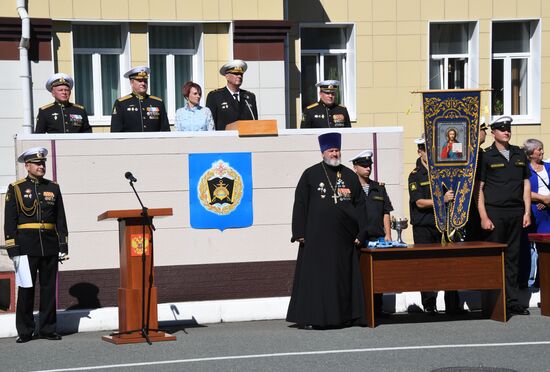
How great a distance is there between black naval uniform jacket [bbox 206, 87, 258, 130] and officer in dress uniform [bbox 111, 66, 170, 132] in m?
0.74

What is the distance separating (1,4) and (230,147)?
18.6ft

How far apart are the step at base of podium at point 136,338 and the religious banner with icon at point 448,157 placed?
11.8ft

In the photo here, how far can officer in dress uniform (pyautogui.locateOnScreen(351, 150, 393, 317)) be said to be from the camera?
1437 cm

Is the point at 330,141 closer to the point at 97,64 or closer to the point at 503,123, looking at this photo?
the point at 503,123

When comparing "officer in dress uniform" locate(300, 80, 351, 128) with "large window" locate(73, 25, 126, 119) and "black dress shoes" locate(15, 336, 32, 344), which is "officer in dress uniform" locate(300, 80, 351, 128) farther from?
"large window" locate(73, 25, 126, 119)

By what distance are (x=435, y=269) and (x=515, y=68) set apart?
32.6 ft

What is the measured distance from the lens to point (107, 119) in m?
20.2

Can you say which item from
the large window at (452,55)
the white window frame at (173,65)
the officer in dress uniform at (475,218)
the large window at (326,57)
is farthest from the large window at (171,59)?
the officer in dress uniform at (475,218)

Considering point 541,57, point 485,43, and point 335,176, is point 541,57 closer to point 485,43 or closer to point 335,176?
point 485,43

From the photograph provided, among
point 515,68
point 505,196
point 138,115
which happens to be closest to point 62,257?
point 138,115

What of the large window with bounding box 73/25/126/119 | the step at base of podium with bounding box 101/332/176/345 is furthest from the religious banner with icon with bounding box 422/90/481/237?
the large window with bounding box 73/25/126/119

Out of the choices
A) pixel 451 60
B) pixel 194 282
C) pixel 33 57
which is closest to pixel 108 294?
pixel 194 282

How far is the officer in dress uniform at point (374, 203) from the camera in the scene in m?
14.4

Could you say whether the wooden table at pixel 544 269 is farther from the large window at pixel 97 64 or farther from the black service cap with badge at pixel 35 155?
the large window at pixel 97 64
